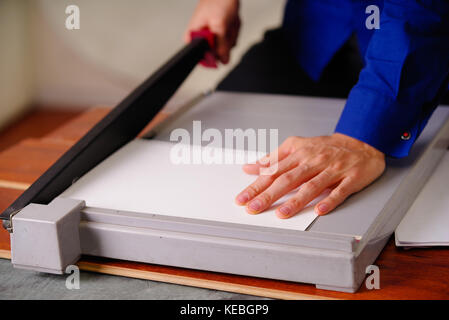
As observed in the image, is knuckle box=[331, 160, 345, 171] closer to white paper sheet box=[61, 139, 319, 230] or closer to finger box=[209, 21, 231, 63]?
white paper sheet box=[61, 139, 319, 230]

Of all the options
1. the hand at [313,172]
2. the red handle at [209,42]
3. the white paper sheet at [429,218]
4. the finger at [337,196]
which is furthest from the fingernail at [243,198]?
the red handle at [209,42]

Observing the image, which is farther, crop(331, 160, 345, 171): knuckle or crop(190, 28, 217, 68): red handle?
crop(190, 28, 217, 68): red handle

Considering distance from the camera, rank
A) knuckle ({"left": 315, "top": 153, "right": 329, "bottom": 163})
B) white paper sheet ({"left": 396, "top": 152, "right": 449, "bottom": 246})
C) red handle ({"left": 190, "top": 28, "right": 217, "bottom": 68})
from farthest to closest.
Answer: red handle ({"left": 190, "top": 28, "right": 217, "bottom": 68})
knuckle ({"left": 315, "top": 153, "right": 329, "bottom": 163})
white paper sheet ({"left": 396, "top": 152, "right": 449, "bottom": 246})

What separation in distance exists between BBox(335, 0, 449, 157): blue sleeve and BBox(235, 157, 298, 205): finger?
135 millimetres

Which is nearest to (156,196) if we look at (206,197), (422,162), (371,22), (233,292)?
(206,197)

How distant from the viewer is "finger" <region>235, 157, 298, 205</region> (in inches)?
33.4

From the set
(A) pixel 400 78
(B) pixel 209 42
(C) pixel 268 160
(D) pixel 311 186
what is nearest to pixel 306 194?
(D) pixel 311 186

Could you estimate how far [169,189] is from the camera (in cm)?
90

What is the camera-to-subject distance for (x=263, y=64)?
161 cm

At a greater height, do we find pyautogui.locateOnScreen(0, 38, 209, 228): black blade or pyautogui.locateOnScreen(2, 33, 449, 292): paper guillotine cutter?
pyautogui.locateOnScreen(0, 38, 209, 228): black blade

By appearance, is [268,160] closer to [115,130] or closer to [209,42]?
[115,130]

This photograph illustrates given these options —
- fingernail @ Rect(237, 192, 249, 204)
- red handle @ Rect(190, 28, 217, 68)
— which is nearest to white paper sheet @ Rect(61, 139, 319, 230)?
fingernail @ Rect(237, 192, 249, 204)

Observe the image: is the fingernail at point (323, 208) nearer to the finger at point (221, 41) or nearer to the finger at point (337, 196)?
the finger at point (337, 196)

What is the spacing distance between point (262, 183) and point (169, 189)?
0.14 metres
